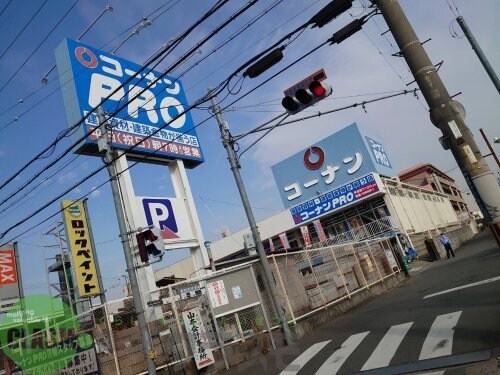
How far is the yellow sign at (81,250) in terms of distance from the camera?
60.2 feet

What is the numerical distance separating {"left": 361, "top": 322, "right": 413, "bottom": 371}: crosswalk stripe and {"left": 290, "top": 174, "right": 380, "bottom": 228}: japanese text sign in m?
24.2

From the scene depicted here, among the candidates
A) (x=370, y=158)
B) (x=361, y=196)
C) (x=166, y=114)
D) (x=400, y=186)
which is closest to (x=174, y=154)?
(x=166, y=114)

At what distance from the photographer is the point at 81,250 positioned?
1884 cm

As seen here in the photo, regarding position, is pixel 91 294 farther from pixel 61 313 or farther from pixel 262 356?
pixel 262 356

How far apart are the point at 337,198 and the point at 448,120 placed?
29.2m

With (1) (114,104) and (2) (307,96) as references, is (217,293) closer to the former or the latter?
(2) (307,96)

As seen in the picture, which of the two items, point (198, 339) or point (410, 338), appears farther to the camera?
point (198, 339)

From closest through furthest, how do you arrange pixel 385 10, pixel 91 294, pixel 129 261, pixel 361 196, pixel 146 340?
pixel 385 10 → pixel 146 340 → pixel 129 261 → pixel 91 294 → pixel 361 196

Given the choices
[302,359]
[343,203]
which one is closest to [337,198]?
[343,203]

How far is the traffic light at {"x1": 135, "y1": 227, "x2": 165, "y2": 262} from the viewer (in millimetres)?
10117

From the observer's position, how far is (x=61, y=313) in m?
23.3

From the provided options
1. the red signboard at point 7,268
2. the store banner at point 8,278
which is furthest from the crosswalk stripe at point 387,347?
the red signboard at point 7,268

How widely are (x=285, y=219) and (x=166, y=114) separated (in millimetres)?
20969

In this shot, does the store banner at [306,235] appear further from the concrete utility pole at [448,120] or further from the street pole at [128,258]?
the concrete utility pole at [448,120]
